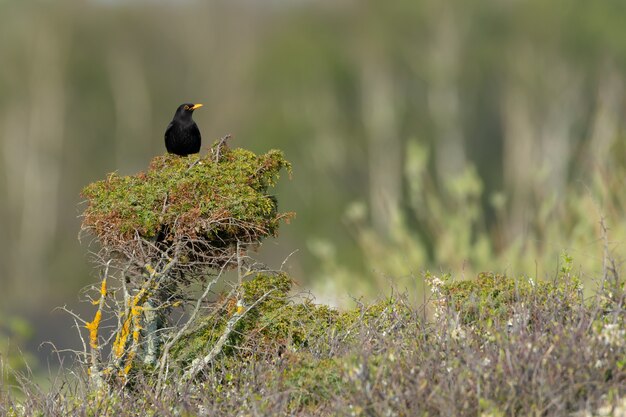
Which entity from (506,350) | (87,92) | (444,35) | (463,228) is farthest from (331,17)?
(506,350)

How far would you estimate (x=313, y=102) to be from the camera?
3441cm

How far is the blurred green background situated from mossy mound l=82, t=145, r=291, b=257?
229 inches

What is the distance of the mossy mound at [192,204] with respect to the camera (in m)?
8.59

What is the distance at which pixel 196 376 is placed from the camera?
8469 mm

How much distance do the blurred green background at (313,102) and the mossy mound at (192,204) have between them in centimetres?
582

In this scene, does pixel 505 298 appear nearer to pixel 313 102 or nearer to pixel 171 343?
pixel 171 343

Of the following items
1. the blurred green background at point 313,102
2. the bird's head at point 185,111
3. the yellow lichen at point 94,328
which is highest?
the blurred green background at point 313,102

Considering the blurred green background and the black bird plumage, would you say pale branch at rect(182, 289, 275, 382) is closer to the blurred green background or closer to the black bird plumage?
the black bird plumage

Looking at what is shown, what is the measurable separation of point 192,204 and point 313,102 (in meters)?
25.9

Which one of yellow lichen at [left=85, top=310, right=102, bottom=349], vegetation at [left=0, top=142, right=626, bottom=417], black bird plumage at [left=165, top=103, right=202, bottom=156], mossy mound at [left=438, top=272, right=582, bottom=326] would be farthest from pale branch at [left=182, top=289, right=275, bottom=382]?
black bird plumage at [left=165, top=103, right=202, bottom=156]

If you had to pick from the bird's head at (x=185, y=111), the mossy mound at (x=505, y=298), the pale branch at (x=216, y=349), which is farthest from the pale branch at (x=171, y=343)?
the bird's head at (x=185, y=111)

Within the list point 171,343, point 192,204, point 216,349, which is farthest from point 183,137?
point 171,343

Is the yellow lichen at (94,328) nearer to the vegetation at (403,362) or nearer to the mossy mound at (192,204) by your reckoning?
the vegetation at (403,362)

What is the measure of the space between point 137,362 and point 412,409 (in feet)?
9.57
